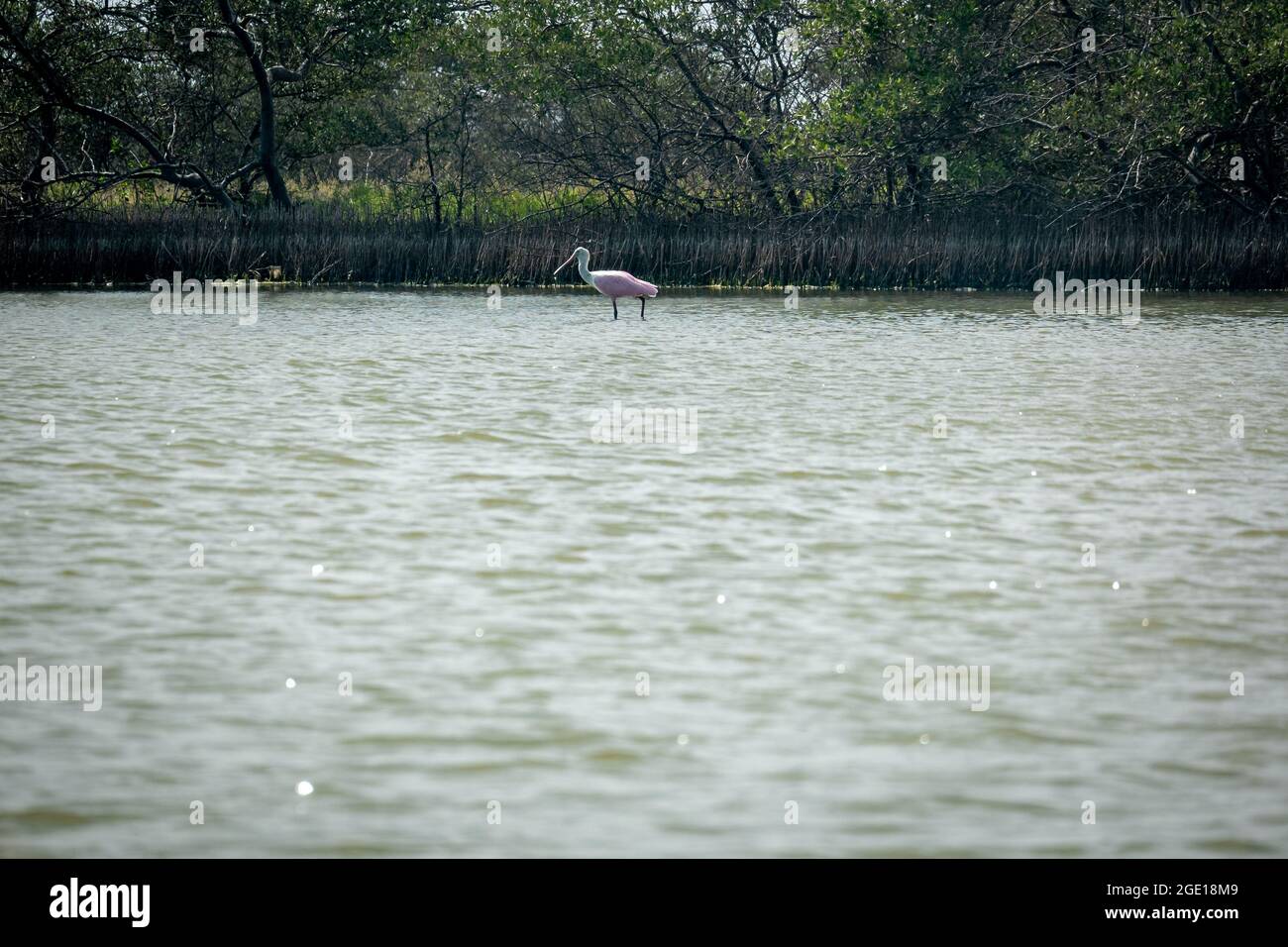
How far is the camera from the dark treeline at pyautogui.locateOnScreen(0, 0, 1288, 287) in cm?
2181

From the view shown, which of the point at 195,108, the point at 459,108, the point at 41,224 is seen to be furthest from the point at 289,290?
the point at 459,108

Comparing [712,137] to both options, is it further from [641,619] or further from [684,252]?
[641,619]

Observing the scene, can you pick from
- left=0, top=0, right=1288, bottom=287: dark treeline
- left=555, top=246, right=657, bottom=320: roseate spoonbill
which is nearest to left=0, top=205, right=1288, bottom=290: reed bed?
left=0, top=0, right=1288, bottom=287: dark treeline

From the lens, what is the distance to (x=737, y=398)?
35.6 ft

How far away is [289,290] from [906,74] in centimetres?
848

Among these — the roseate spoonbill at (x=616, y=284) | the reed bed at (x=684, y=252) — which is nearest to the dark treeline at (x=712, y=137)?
the reed bed at (x=684, y=252)

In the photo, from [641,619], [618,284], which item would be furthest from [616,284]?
[641,619]

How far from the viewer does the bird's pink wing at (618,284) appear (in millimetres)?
17344

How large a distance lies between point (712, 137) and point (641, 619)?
20110mm

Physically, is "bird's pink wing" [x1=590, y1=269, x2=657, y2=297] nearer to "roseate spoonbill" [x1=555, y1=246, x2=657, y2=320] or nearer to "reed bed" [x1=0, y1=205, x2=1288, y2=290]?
"roseate spoonbill" [x1=555, y1=246, x2=657, y2=320]

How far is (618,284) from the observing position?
17.5m

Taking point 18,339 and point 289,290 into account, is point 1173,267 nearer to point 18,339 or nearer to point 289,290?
point 289,290

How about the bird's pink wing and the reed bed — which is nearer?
the bird's pink wing

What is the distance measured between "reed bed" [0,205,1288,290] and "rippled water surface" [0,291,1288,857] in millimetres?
11198
